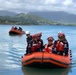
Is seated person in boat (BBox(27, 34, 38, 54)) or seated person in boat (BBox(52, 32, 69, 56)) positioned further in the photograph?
seated person in boat (BBox(27, 34, 38, 54))

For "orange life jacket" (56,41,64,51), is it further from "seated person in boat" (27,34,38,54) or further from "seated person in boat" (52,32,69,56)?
"seated person in boat" (27,34,38,54)

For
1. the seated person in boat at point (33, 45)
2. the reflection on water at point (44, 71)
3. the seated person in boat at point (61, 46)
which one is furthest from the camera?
the seated person in boat at point (33, 45)

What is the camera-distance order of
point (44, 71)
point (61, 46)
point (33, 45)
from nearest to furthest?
1. point (44, 71)
2. point (61, 46)
3. point (33, 45)

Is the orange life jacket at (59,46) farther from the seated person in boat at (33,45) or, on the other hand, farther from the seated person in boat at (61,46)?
the seated person in boat at (33,45)

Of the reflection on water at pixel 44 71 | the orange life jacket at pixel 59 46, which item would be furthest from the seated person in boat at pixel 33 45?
the orange life jacket at pixel 59 46

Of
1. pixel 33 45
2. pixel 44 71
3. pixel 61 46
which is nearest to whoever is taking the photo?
pixel 44 71

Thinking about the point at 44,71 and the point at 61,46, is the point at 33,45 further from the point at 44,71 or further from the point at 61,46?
the point at 44,71

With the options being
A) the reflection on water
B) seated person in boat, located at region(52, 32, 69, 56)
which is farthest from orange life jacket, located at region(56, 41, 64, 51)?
the reflection on water

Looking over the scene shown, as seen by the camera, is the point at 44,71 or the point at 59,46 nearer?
the point at 44,71

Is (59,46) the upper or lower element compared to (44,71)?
upper

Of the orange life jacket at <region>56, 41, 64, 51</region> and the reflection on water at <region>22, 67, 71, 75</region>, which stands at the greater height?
the orange life jacket at <region>56, 41, 64, 51</region>

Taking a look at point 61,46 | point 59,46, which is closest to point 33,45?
point 59,46

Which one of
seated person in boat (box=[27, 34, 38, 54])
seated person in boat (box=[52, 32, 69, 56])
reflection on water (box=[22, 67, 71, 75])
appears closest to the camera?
reflection on water (box=[22, 67, 71, 75])

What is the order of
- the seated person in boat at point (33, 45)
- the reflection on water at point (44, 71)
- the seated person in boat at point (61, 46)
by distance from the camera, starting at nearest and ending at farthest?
1. the reflection on water at point (44, 71)
2. the seated person in boat at point (61, 46)
3. the seated person in boat at point (33, 45)
